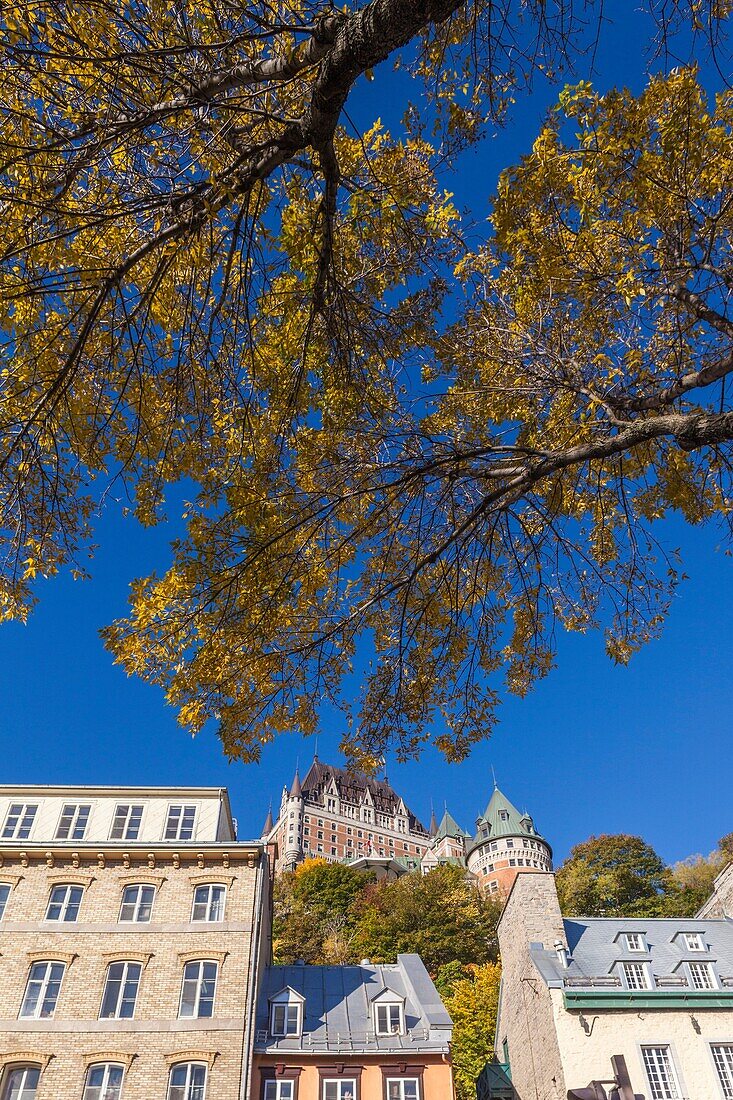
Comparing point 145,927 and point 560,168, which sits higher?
point 145,927

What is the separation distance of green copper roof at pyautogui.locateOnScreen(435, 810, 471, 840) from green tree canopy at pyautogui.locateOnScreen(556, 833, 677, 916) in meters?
59.9

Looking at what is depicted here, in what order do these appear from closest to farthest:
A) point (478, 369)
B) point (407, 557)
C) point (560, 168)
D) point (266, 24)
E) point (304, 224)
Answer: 1. point (266, 24)
2. point (304, 224)
3. point (560, 168)
4. point (478, 369)
5. point (407, 557)

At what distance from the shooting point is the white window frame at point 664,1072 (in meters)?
18.9

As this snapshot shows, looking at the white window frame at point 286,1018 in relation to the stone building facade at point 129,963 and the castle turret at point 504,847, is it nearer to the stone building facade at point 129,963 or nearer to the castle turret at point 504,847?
the stone building facade at point 129,963

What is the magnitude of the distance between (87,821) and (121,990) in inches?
257

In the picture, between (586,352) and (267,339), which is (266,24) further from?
(586,352)

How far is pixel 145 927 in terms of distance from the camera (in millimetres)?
21828

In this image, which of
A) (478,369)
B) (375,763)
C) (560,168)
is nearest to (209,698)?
(375,763)

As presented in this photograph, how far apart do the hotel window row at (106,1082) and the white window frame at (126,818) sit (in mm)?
7025

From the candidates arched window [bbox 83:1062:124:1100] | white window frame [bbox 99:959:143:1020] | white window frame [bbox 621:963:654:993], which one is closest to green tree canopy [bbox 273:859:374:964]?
white window frame [bbox 99:959:143:1020]

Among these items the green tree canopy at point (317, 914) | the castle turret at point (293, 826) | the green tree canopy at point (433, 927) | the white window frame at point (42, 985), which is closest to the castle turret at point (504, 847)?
the green tree canopy at point (317, 914)

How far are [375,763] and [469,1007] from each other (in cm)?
3404

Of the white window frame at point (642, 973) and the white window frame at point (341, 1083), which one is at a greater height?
the white window frame at point (642, 973)

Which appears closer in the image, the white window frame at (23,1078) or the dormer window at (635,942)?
the white window frame at (23,1078)
